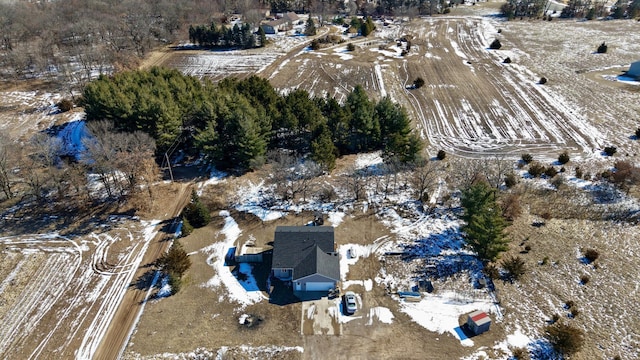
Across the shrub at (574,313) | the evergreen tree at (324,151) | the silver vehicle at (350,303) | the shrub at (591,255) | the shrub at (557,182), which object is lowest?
the shrub at (574,313)

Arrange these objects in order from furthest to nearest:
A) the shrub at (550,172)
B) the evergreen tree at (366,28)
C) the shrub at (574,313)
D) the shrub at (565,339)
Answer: the evergreen tree at (366,28), the shrub at (550,172), the shrub at (574,313), the shrub at (565,339)

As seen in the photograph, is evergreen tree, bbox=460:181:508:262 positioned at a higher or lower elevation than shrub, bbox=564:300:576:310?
higher

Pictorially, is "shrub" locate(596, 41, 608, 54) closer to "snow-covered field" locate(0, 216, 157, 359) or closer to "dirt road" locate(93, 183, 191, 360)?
"dirt road" locate(93, 183, 191, 360)

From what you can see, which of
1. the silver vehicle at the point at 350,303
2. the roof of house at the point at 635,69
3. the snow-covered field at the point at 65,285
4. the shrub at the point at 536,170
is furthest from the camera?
the roof of house at the point at 635,69

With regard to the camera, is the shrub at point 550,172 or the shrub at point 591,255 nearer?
the shrub at point 591,255

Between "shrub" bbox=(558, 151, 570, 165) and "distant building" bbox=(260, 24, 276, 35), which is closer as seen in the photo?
"shrub" bbox=(558, 151, 570, 165)

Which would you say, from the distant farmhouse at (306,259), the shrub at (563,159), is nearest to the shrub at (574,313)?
→ the distant farmhouse at (306,259)

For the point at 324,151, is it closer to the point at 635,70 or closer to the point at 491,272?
the point at 491,272

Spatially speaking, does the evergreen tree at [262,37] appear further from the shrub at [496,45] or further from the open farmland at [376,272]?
the shrub at [496,45]

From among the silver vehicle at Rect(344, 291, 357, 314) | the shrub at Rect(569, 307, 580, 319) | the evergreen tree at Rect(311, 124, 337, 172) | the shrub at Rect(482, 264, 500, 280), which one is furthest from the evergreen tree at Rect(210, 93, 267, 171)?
the shrub at Rect(569, 307, 580, 319)
